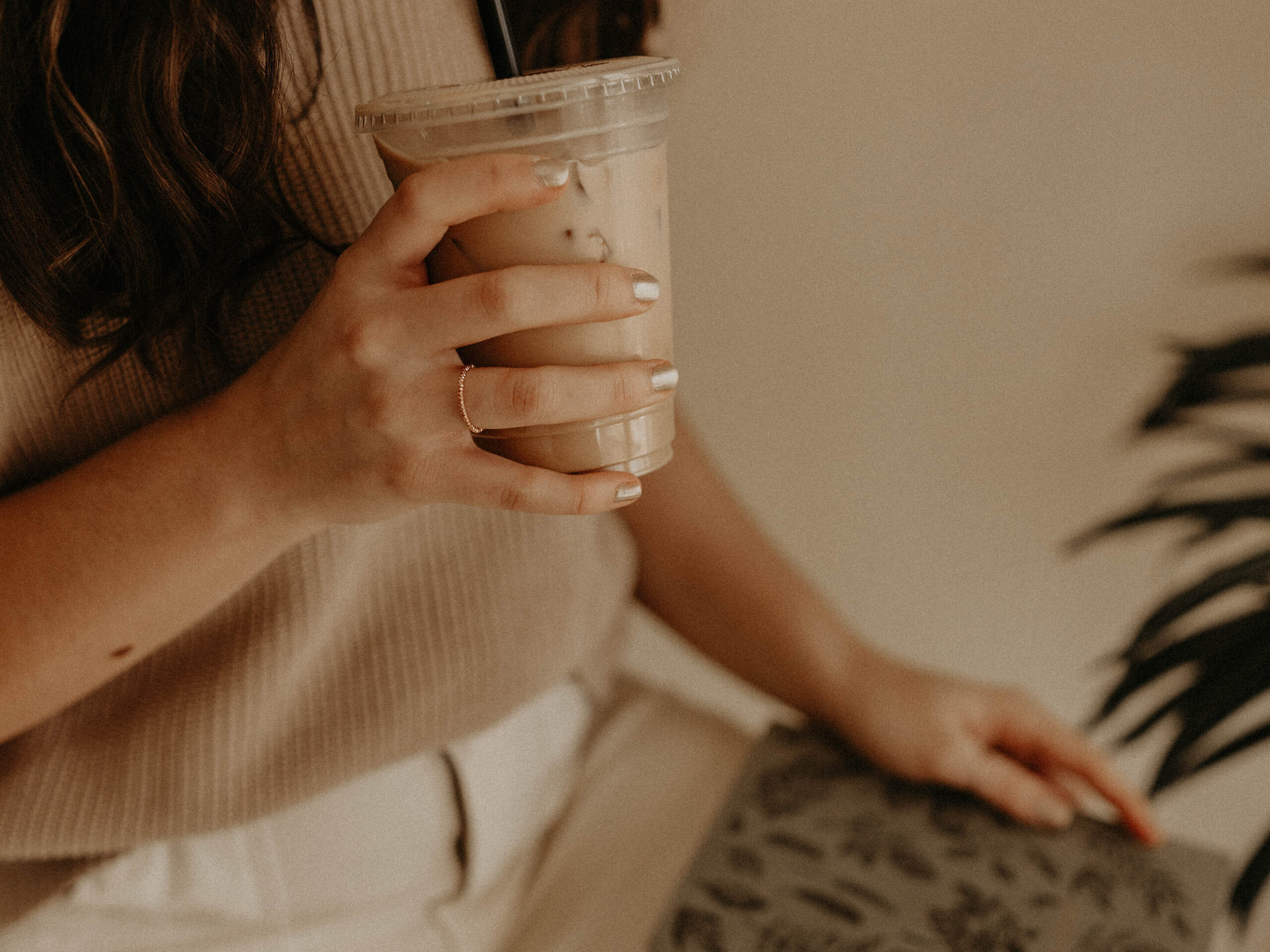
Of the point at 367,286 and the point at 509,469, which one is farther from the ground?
the point at 367,286

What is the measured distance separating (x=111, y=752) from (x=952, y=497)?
111cm

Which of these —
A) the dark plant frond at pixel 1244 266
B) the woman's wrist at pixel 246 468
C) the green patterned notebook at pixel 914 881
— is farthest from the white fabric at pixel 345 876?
the dark plant frond at pixel 1244 266

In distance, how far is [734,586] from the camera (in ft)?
3.26

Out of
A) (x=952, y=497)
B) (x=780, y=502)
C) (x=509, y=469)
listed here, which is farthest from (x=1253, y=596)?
(x=509, y=469)

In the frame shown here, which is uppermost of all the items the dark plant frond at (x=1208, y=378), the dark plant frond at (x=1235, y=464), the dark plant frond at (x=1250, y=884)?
the dark plant frond at (x=1208, y=378)

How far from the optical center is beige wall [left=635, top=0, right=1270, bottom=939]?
3.58 feet

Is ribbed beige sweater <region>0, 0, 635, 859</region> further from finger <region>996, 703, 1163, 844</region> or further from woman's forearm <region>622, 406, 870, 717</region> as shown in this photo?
finger <region>996, 703, 1163, 844</region>

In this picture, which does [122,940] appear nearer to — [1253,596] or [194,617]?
[194,617]

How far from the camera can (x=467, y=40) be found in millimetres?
684

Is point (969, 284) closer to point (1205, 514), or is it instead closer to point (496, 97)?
point (1205, 514)

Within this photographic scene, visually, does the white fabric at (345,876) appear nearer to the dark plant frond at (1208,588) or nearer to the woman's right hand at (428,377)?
the woman's right hand at (428,377)

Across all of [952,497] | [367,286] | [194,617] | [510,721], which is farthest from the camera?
[952,497]

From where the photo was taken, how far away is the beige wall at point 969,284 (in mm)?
1090

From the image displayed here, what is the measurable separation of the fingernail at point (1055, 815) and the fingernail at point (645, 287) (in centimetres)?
64
